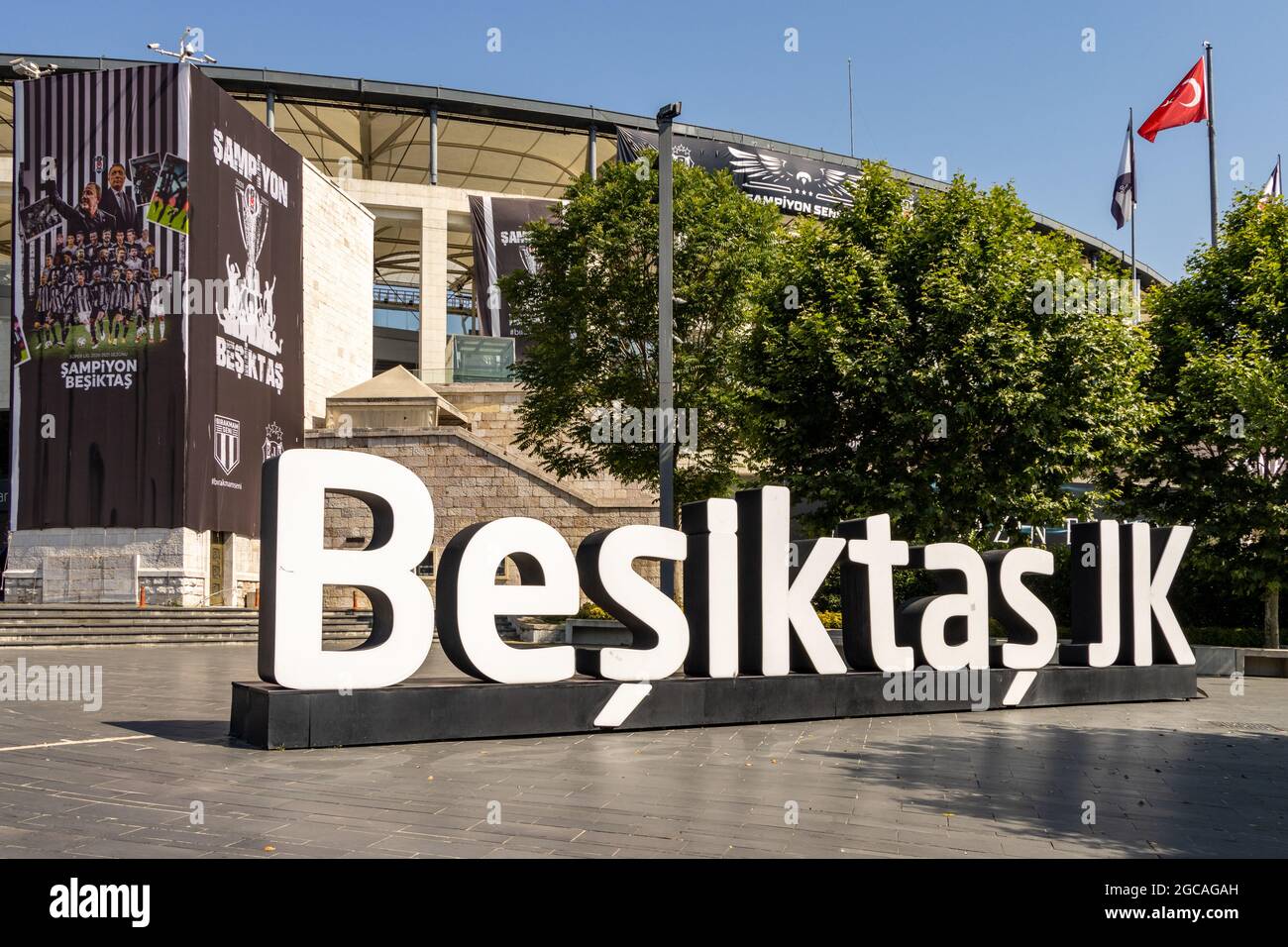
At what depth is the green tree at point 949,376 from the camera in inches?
869

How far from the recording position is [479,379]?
48906 mm

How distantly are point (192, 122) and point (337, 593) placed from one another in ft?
50.9

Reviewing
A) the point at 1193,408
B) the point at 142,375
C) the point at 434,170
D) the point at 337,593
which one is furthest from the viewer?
the point at 434,170

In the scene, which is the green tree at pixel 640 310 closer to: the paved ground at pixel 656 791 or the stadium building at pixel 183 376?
the stadium building at pixel 183 376

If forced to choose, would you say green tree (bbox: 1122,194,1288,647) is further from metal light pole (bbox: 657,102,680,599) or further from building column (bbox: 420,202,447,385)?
building column (bbox: 420,202,447,385)

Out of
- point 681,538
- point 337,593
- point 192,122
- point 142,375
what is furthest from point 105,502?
point 681,538

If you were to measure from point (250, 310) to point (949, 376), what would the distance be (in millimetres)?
24510

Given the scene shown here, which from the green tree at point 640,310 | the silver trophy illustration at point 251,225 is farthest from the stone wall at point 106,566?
the green tree at point 640,310

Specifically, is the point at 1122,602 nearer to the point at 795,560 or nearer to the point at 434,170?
the point at 795,560

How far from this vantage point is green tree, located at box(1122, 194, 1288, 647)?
23.9 m

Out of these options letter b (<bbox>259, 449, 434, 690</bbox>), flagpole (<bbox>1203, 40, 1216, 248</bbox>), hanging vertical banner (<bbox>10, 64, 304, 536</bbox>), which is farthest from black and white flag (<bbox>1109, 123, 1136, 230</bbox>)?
letter b (<bbox>259, 449, 434, 690</bbox>)

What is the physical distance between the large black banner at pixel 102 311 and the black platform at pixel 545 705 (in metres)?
25.6

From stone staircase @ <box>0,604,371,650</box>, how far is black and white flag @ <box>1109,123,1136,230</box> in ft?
88.9

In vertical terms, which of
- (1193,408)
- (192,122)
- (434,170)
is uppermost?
(434,170)
